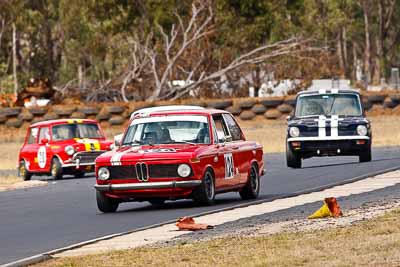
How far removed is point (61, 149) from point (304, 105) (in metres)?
5.75

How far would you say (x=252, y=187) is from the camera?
20266mm

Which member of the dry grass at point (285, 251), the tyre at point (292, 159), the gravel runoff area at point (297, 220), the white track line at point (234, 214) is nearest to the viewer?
the dry grass at point (285, 251)

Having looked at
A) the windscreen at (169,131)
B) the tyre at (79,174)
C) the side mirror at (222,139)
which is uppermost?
the windscreen at (169,131)

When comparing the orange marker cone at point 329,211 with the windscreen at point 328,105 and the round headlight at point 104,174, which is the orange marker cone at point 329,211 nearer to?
the round headlight at point 104,174

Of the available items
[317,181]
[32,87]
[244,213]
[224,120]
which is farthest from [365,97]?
[244,213]

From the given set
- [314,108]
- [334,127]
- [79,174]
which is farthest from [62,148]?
[334,127]

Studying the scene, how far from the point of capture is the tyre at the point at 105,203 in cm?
1883

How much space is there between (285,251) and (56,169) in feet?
63.3

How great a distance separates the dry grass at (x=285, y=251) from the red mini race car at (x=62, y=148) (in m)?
17.2

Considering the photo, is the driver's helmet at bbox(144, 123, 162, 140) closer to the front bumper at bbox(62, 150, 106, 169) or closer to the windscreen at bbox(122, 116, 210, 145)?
the windscreen at bbox(122, 116, 210, 145)

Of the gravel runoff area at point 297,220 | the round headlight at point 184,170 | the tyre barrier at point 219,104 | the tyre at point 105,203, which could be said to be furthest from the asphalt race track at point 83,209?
the tyre barrier at point 219,104

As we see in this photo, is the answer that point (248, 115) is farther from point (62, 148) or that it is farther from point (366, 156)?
point (366, 156)

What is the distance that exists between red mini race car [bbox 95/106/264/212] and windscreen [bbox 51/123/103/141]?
1166 cm

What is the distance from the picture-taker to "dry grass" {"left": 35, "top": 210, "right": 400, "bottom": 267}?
1093 cm
